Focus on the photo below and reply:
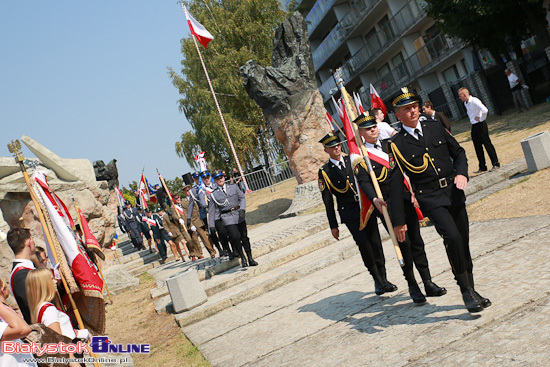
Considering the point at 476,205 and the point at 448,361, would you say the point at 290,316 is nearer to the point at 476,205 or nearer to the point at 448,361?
the point at 448,361

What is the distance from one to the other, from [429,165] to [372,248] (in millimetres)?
1744

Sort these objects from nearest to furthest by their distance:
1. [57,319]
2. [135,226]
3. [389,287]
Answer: [57,319], [389,287], [135,226]

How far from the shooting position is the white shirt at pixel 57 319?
449 cm

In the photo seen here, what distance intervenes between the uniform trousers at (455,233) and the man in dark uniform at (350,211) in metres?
1.39

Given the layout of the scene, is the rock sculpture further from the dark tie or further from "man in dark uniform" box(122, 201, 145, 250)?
the dark tie

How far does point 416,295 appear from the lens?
553 centimetres

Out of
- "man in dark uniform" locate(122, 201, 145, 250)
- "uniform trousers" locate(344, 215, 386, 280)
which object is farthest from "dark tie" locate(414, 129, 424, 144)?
"man in dark uniform" locate(122, 201, 145, 250)

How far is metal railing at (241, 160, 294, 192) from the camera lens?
1196 inches

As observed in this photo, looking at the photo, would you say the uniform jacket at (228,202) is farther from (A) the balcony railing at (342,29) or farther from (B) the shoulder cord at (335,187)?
(A) the balcony railing at (342,29)

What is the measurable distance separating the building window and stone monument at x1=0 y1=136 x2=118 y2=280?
25.5m

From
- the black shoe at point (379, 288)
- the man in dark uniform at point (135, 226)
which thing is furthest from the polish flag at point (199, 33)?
the black shoe at point (379, 288)

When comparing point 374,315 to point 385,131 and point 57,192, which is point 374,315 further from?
point 57,192

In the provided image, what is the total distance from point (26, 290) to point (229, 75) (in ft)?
106

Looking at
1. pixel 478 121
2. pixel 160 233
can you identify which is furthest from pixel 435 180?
pixel 160 233
